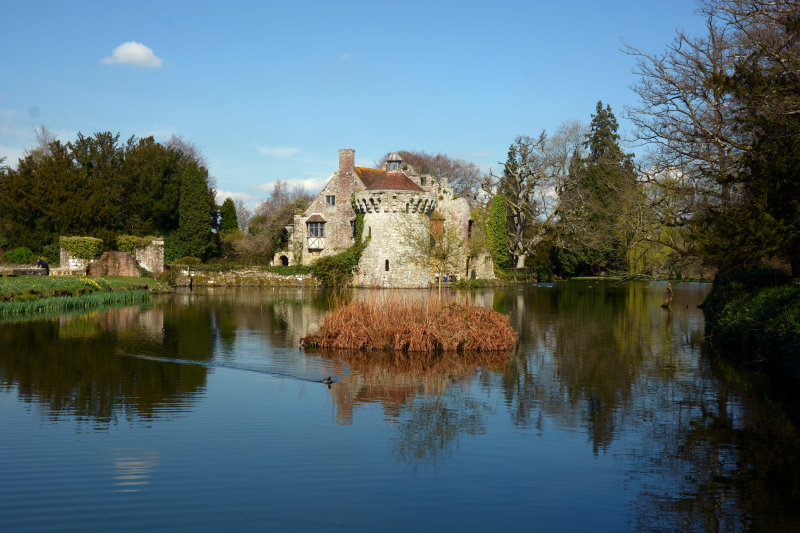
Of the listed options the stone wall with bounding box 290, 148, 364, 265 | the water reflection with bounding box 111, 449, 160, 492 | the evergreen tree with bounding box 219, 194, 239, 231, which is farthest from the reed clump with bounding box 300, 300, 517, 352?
the evergreen tree with bounding box 219, 194, 239, 231

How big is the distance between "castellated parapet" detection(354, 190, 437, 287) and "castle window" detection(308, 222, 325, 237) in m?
6.90

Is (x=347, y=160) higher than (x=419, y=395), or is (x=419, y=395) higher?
(x=347, y=160)

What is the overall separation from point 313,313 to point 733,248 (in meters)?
15.7

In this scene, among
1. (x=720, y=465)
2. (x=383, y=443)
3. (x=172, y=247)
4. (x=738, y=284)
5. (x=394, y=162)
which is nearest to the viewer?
(x=720, y=465)

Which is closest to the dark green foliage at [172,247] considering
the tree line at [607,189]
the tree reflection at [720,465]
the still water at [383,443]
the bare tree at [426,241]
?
the tree line at [607,189]

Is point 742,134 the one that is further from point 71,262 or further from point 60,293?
point 71,262

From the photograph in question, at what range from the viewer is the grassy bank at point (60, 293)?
2520cm

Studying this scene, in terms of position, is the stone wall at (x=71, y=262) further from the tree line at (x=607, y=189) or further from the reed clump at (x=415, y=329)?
the reed clump at (x=415, y=329)

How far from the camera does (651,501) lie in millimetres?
6941

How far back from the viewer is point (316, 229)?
50781 mm

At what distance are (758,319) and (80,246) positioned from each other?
38.5 metres

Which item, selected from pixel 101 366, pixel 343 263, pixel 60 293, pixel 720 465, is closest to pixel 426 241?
pixel 343 263

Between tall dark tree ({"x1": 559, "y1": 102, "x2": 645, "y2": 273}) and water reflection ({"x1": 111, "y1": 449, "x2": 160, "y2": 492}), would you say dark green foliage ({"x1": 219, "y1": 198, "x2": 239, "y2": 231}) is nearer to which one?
tall dark tree ({"x1": 559, "y1": 102, "x2": 645, "y2": 273})

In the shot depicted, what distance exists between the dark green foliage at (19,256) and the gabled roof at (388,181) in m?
22.3
